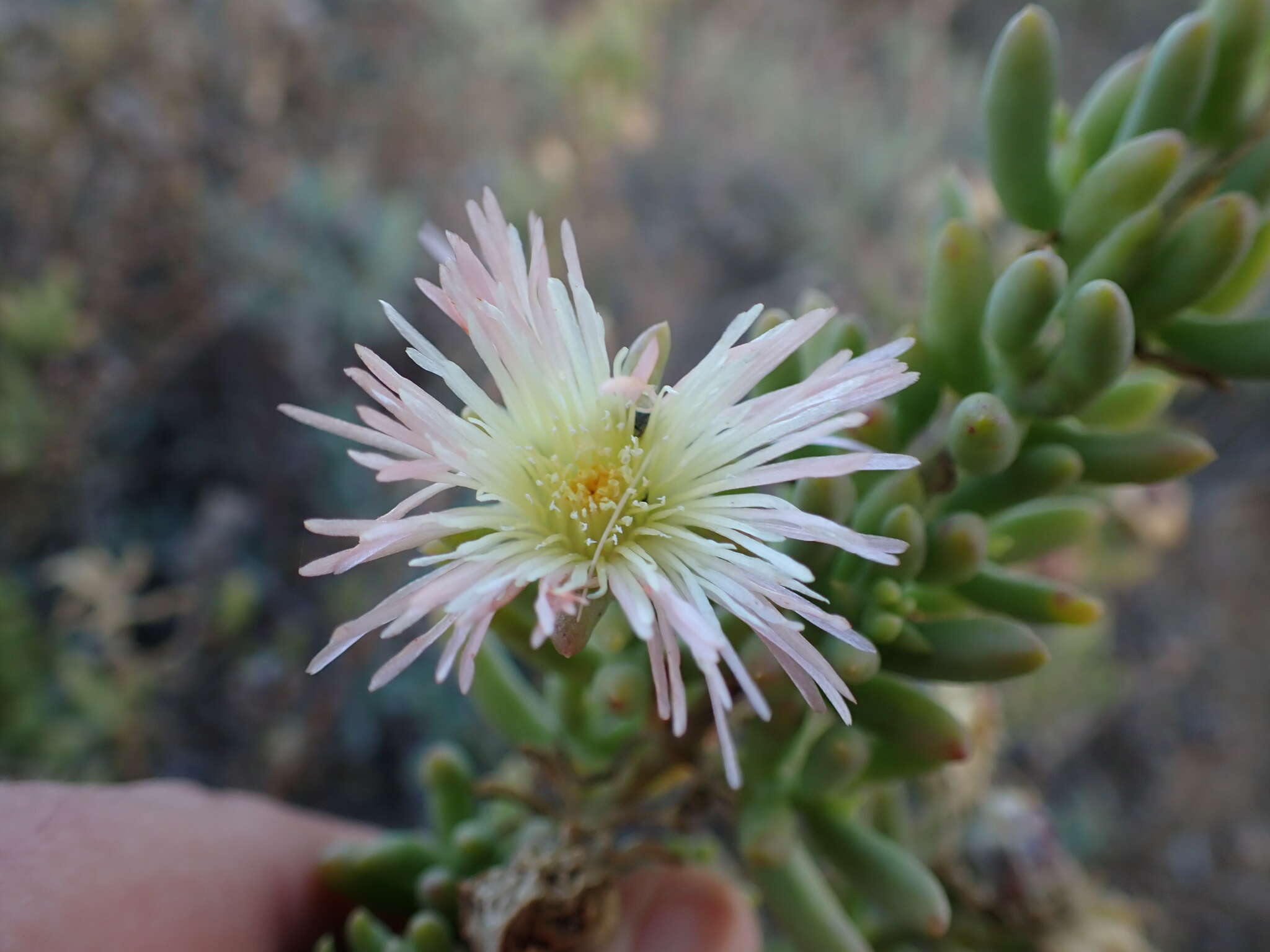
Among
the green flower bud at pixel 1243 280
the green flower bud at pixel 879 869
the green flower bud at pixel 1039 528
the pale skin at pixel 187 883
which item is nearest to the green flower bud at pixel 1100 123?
the green flower bud at pixel 1243 280

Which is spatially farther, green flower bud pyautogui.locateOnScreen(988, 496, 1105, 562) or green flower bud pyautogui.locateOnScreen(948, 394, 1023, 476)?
green flower bud pyautogui.locateOnScreen(988, 496, 1105, 562)

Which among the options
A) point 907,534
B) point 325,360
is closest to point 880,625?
point 907,534

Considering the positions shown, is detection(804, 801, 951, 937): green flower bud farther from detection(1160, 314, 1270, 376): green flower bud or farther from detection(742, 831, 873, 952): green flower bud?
detection(1160, 314, 1270, 376): green flower bud

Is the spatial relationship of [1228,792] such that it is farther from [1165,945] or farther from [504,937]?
[504,937]

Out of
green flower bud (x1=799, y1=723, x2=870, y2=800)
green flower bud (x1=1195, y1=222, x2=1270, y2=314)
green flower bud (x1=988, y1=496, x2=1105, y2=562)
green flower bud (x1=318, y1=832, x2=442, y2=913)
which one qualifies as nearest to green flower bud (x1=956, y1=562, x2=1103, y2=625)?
green flower bud (x1=988, y1=496, x2=1105, y2=562)

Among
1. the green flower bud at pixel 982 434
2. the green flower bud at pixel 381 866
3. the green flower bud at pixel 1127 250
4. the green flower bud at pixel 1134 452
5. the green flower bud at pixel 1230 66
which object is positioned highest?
the green flower bud at pixel 1230 66

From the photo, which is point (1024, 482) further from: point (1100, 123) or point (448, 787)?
point (448, 787)

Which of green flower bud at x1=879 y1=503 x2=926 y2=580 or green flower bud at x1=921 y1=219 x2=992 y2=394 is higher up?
green flower bud at x1=921 y1=219 x2=992 y2=394

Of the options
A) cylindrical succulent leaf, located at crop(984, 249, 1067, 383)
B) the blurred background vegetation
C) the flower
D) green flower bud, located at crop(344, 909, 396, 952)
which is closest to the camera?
the flower

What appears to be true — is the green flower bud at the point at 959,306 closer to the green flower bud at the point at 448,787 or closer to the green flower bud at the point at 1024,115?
the green flower bud at the point at 1024,115
